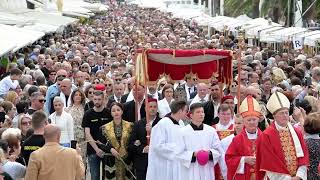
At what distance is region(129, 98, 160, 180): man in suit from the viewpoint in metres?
11.4

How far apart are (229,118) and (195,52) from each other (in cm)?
134

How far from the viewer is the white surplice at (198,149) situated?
1030 cm

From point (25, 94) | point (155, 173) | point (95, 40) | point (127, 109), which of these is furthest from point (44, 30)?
point (155, 173)

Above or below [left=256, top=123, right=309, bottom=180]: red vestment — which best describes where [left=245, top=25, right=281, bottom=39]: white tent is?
below

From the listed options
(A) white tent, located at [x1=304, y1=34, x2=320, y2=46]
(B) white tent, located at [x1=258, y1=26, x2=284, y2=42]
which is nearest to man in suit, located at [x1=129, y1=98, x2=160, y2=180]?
(A) white tent, located at [x1=304, y1=34, x2=320, y2=46]

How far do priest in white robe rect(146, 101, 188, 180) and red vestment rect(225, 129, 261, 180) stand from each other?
2.32ft

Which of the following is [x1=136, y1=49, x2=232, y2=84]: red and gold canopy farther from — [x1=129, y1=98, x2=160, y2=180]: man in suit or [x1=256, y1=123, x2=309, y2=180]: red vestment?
[x1=256, y1=123, x2=309, y2=180]: red vestment

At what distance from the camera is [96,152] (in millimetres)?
11922

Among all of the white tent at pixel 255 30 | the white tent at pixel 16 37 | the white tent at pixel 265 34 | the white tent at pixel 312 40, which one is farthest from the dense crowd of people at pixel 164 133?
the white tent at pixel 255 30

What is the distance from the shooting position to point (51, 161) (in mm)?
8516

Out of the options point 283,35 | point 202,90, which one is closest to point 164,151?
point 202,90

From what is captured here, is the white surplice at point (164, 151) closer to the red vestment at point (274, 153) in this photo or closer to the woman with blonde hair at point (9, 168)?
the red vestment at point (274, 153)

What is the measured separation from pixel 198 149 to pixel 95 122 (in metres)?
2.24

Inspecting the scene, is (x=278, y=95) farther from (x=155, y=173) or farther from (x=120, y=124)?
(x=120, y=124)
